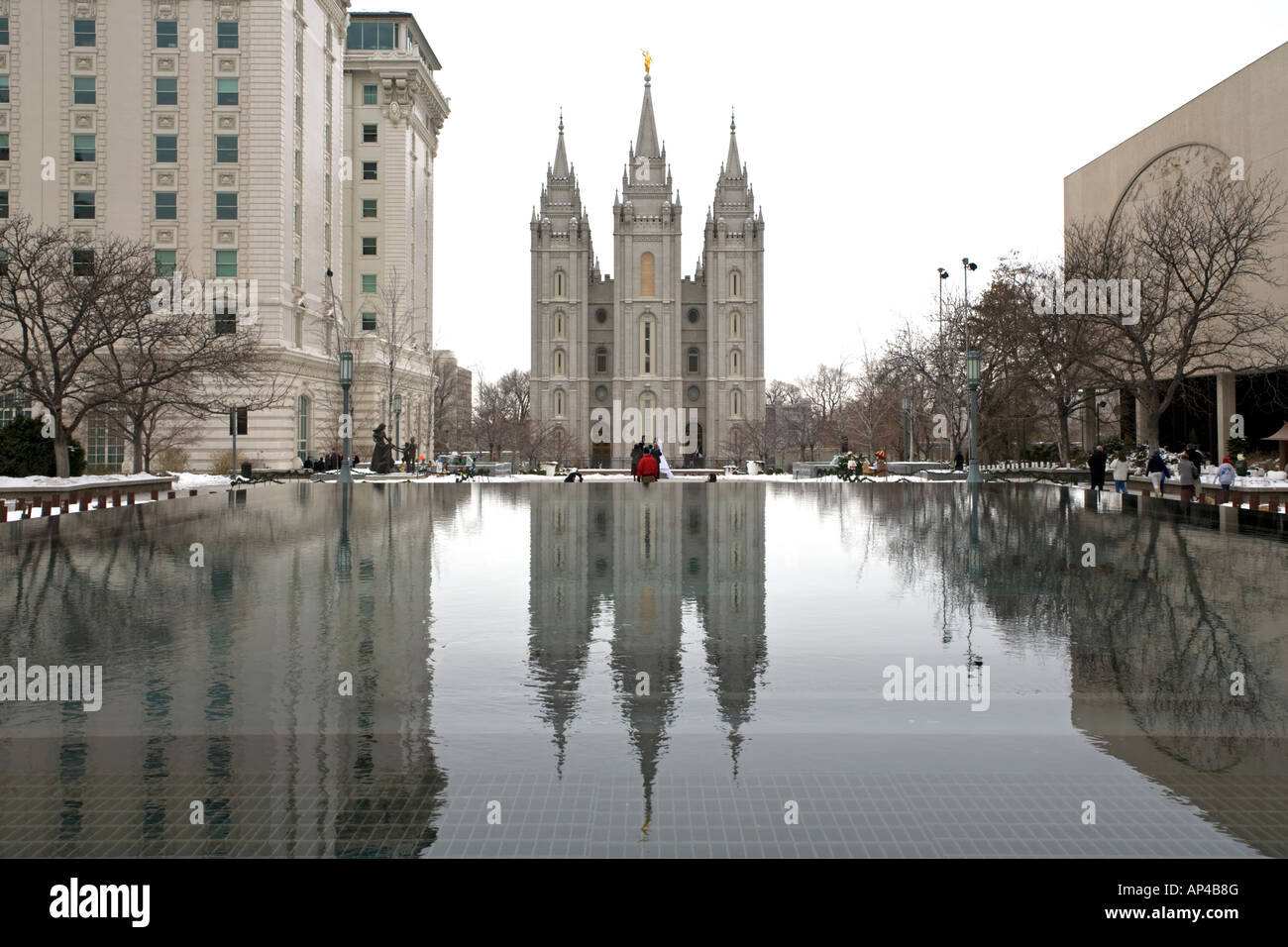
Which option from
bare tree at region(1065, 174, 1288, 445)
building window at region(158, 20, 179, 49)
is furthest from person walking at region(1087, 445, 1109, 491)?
building window at region(158, 20, 179, 49)

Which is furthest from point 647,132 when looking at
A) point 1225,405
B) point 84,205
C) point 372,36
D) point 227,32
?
point 1225,405

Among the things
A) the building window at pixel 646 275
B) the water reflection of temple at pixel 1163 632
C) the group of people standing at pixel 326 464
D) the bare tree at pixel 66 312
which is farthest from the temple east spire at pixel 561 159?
the water reflection of temple at pixel 1163 632

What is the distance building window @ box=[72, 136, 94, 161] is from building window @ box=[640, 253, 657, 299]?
69504 mm

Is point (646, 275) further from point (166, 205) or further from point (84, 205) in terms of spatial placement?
point (84, 205)

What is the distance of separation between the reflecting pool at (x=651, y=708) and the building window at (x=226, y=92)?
136 feet

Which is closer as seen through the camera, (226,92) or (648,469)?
(648,469)

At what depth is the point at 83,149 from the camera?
1982 inches

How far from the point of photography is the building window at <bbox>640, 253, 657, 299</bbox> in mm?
115312

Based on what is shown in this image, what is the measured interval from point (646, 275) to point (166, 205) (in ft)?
225
